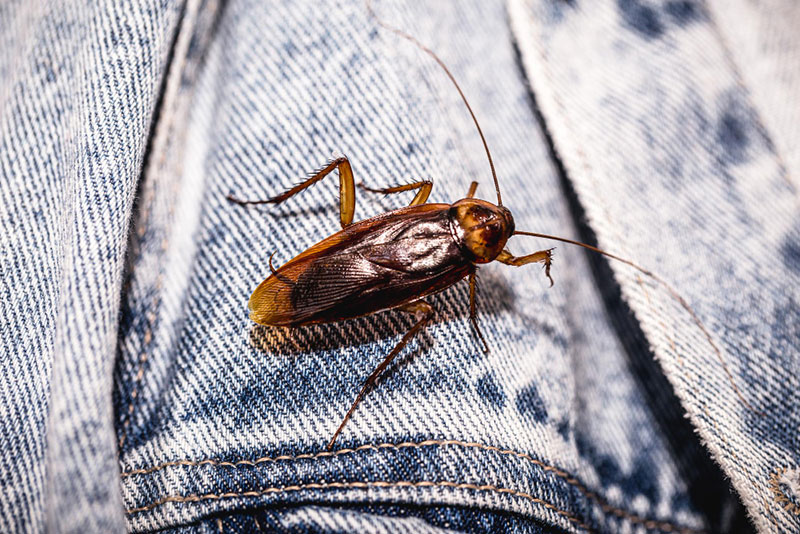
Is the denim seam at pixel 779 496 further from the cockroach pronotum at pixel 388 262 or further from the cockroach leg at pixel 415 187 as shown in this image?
the cockroach leg at pixel 415 187

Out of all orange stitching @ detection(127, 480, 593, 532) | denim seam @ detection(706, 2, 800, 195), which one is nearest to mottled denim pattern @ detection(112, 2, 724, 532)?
orange stitching @ detection(127, 480, 593, 532)

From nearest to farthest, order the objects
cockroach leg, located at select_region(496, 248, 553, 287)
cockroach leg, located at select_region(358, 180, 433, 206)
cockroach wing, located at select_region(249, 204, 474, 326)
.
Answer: cockroach wing, located at select_region(249, 204, 474, 326), cockroach leg, located at select_region(358, 180, 433, 206), cockroach leg, located at select_region(496, 248, 553, 287)

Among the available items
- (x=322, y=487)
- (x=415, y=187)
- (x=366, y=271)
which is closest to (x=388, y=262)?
(x=366, y=271)

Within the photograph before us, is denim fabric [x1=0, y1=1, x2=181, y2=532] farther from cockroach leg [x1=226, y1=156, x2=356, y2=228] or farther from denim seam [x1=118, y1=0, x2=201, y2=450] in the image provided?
A: cockroach leg [x1=226, y1=156, x2=356, y2=228]

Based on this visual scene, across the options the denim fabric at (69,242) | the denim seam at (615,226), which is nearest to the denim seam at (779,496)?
the denim seam at (615,226)

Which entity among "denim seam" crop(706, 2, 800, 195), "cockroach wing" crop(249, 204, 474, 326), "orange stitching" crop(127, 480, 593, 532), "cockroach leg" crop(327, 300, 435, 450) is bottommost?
"orange stitching" crop(127, 480, 593, 532)

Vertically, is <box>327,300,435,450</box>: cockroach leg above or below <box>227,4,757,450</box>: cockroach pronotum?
below

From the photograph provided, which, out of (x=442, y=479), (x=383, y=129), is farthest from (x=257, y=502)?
(x=383, y=129)

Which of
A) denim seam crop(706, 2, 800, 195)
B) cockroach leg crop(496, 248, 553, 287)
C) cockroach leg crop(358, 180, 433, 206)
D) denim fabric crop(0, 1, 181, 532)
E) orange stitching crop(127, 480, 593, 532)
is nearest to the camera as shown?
denim fabric crop(0, 1, 181, 532)
